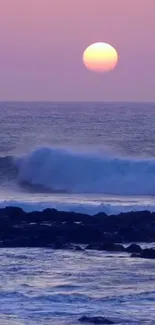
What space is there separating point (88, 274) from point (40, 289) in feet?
6.08

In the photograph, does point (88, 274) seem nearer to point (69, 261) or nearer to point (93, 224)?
point (69, 261)

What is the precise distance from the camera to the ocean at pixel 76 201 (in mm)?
18828

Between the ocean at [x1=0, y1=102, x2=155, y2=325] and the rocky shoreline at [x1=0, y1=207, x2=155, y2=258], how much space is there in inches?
28.1

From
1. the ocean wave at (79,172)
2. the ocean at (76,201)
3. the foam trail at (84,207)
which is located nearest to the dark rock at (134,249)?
the ocean at (76,201)

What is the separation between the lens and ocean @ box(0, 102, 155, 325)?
61.8 feet

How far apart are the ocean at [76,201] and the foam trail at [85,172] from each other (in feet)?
0.13

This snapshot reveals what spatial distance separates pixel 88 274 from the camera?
21.8 m

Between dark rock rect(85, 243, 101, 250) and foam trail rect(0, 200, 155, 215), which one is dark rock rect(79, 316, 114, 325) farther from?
foam trail rect(0, 200, 155, 215)

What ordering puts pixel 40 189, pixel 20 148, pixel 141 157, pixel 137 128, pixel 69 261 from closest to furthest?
pixel 69 261, pixel 40 189, pixel 141 157, pixel 20 148, pixel 137 128

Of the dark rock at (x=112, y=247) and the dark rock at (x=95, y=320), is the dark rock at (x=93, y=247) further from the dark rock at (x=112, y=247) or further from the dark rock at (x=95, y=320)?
the dark rock at (x=95, y=320)

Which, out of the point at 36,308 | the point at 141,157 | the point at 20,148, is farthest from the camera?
the point at 20,148

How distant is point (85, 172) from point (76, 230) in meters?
20.4

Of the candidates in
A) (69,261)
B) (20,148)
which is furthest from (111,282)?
(20,148)

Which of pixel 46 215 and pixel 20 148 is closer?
pixel 46 215
